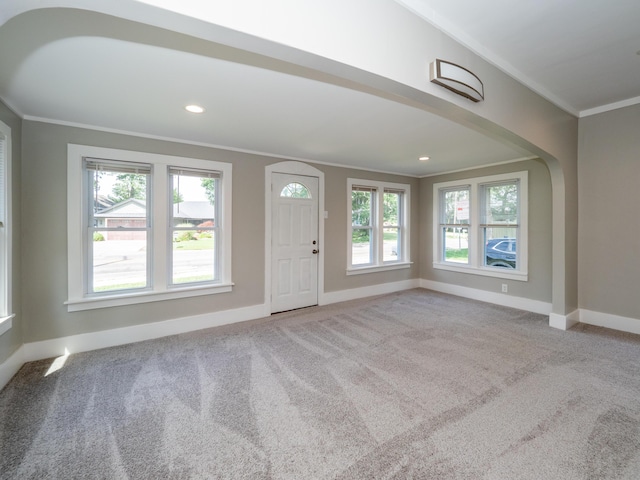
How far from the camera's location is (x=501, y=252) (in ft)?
15.9

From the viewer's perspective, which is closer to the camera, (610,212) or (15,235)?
(15,235)

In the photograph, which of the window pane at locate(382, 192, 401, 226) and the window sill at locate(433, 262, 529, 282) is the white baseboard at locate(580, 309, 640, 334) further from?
the window pane at locate(382, 192, 401, 226)

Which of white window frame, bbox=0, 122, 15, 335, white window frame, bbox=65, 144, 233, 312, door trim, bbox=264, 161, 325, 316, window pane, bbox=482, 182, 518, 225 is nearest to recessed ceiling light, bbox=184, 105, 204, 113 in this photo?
white window frame, bbox=65, 144, 233, 312

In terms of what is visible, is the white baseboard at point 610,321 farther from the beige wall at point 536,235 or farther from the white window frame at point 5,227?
the white window frame at point 5,227

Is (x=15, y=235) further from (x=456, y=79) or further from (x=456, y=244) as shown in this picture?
(x=456, y=244)

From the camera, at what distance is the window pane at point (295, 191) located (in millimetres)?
4436

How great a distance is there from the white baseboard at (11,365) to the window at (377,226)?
13.5ft

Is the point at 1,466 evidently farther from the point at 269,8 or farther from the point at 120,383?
the point at 269,8

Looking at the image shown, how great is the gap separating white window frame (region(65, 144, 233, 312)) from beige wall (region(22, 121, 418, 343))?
66 mm

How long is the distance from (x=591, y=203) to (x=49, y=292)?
6.19 metres

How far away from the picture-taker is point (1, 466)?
62.3 inches

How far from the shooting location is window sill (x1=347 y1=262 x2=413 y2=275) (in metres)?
5.16

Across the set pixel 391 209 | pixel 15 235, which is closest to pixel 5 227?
pixel 15 235

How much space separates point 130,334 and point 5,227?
1.53 m
